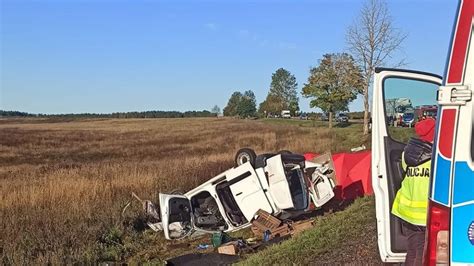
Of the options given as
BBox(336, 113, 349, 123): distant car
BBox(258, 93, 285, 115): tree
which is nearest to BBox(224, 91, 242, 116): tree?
BBox(258, 93, 285, 115): tree

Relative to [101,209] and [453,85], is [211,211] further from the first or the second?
[453,85]

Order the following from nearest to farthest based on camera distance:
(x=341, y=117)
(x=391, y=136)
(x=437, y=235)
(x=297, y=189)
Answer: (x=437, y=235)
(x=391, y=136)
(x=297, y=189)
(x=341, y=117)

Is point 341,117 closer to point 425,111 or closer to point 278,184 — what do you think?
point 278,184

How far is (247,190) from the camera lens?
11016mm

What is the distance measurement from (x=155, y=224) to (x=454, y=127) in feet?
34.0

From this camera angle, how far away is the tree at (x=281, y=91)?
4791 inches

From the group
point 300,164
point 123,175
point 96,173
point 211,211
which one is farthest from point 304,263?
point 96,173

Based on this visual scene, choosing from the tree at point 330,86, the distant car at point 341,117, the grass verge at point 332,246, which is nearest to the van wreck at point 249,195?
the grass verge at point 332,246

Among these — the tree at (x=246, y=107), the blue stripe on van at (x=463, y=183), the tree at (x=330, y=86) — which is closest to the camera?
the blue stripe on van at (x=463, y=183)

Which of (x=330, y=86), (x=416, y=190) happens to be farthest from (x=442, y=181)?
(x=330, y=86)

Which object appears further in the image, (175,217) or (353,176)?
(353,176)

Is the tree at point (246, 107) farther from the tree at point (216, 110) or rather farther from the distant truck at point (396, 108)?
the distant truck at point (396, 108)

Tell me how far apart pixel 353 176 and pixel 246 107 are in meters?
124

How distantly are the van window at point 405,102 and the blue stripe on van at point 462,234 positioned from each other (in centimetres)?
192
